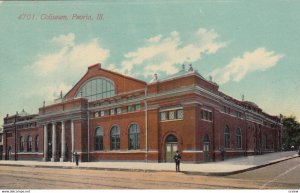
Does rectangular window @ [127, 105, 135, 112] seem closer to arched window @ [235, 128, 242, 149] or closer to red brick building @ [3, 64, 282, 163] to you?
red brick building @ [3, 64, 282, 163]

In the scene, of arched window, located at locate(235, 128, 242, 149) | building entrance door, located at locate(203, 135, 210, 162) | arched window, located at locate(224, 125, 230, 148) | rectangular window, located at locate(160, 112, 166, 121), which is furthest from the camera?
arched window, located at locate(235, 128, 242, 149)

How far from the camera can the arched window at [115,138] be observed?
123 ft

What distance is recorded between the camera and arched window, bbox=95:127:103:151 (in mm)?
39656

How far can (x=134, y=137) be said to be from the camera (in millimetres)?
35562

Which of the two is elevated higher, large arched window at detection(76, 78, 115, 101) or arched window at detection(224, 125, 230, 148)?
large arched window at detection(76, 78, 115, 101)

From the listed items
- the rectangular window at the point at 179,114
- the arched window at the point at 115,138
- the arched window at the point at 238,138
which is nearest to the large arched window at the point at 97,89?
the arched window at the point at 115,138

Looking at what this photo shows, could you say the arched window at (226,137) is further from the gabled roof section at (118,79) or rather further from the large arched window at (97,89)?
the large arched window at (97,89)

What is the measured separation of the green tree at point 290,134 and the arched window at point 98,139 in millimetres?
36966

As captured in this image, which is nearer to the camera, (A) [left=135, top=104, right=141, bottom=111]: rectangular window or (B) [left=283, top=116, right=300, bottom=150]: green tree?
(A) [left=135, top=104, right=141, bottom=111]: rectangular window

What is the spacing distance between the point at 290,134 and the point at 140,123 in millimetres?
46851

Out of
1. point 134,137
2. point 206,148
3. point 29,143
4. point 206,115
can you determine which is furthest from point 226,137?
point 29,143

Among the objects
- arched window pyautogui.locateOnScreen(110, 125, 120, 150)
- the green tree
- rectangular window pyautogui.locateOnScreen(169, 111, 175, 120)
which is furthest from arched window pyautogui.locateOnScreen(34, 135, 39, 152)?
the green tree

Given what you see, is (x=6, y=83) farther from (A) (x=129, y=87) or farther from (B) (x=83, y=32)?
(A) (x=129, y=87)

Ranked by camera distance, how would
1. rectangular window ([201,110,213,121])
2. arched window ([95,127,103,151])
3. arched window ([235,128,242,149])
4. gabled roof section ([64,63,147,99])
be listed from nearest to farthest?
rectangular window ([201,110,213,121]) → gabled roof section ([64,63,147,99]) → arched window ([95,127,103,151]) → arched window ([235,128,242,149])
